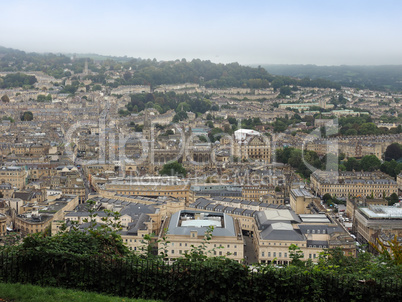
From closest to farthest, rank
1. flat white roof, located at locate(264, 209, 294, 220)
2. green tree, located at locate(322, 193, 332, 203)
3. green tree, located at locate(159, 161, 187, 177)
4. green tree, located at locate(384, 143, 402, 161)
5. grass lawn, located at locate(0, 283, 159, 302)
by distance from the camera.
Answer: grass lawn, located at locate(0, 283, 159, 302) < flat white roof, located at locate(264, 209, 294, 220) < green tree, located at locate(322, 193, 332, 203) < green tree, located at locate(159, 161, 187, 177) < green tree, located at locate(384, 143, 402, 161)

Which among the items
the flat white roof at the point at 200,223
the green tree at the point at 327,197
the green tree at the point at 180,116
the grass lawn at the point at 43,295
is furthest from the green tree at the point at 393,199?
the green tree at the point at 180,116

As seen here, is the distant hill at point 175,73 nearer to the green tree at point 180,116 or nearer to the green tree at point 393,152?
the green tree at point 180,116

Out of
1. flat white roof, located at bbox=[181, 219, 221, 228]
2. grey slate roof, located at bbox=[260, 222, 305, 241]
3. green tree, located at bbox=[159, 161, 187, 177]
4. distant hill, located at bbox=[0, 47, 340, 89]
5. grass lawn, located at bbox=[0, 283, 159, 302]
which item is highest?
distant hill, located at bbox=[0, 47, 340, 89]

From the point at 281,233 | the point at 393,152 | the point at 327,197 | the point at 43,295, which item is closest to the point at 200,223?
the point at 281,233

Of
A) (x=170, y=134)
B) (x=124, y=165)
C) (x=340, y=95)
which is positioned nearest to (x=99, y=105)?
(x=170, y=134)

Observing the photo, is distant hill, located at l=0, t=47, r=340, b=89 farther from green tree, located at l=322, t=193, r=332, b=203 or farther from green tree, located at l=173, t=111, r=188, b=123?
green tree, located at l=322, t=193, r=332, b=203

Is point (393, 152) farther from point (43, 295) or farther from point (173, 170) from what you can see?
point (43, 295)

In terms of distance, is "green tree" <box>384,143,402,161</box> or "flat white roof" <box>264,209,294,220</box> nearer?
"flat white roof" <box>264,209,294,220</box>

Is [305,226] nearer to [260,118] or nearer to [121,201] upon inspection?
[121,201]

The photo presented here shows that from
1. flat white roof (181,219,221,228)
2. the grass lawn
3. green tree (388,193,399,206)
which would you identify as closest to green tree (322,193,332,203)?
green tree (388,193,399,206)
